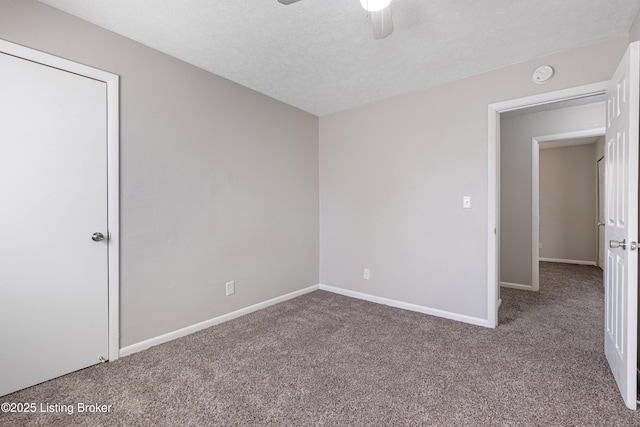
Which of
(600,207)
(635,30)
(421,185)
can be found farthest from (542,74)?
(600,207)

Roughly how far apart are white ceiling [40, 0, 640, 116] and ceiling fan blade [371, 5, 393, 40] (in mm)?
283

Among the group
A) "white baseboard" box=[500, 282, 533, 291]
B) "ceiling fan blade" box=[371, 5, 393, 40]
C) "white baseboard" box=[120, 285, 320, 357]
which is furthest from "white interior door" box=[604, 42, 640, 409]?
"white baseboard" box=[120, 285, 320, 357]

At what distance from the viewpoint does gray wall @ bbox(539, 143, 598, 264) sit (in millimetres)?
5465

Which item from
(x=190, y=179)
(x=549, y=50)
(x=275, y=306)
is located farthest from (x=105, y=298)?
(x=549, y=50)

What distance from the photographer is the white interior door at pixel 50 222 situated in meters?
1.69

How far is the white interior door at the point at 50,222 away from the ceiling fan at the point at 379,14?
1589mm

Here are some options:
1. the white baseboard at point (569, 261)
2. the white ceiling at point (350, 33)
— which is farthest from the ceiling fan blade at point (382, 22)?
the white baseboard at point (569, 261)

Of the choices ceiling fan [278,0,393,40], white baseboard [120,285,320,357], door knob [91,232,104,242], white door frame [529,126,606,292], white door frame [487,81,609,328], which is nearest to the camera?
ceiling fan [278,0,393,40]

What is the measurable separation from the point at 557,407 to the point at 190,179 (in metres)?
2.94

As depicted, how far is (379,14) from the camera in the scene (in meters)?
1.52

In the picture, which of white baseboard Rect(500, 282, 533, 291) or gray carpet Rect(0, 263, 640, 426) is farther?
white baseboard Rect(500, 282, 533, 291)

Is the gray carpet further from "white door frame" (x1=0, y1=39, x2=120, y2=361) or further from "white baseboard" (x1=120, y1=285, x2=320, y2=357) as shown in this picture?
"white door frame" (x1=0, y1=39, x2=120, y2=361)

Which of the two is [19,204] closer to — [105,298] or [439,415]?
[105,298]

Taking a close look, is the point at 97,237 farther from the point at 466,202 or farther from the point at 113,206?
the point at 466,202
